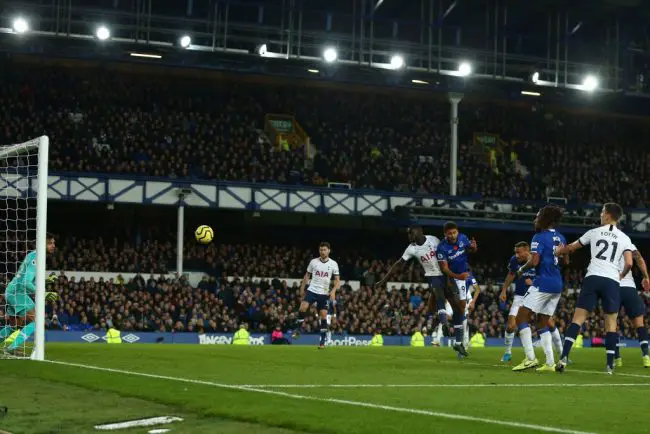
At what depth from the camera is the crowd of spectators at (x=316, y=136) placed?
4594 centimetres

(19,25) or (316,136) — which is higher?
(19,25)

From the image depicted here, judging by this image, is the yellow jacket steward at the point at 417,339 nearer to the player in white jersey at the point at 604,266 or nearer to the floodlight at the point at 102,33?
the floodlight at the point at 102,33

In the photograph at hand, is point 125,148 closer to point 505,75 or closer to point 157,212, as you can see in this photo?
point 157,212

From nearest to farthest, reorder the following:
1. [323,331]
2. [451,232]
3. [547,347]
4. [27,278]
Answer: [547,347] → [27,278] → [451,232] → [323,331]


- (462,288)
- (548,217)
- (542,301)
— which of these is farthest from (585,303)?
(462,288)

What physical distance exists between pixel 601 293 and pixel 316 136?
3800cm

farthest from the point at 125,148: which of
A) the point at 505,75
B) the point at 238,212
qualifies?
the point at 505,75

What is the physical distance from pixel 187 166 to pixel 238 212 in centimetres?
406

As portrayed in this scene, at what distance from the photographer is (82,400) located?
9812 mm

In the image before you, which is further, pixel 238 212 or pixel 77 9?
pixel 238 212

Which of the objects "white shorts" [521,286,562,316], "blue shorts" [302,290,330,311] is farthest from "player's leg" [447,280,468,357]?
"blue shorts" [302,290,330,311]

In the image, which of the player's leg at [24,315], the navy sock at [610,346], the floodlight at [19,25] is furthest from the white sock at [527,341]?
the floodlight at [19,25]

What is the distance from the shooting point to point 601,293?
15000 mm

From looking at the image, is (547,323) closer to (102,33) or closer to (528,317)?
(528,317)
